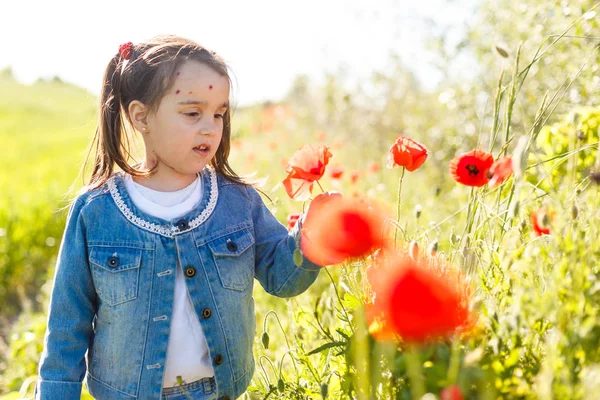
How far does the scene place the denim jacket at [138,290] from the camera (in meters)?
1.60

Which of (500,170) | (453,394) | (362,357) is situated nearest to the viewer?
(453,394)

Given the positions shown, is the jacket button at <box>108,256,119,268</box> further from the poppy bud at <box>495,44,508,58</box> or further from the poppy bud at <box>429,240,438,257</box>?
the poppy bud at <box>495,44,508,58</box>

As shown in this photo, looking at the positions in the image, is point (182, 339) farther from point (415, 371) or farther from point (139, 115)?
point (415, 371)

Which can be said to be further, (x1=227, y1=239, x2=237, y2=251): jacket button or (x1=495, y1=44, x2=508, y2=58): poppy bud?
(x1=227, y1=239, x2=237, y2=251): jacket button

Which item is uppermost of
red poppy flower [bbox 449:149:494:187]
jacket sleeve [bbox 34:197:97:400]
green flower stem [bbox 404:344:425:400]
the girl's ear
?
the girl's ear

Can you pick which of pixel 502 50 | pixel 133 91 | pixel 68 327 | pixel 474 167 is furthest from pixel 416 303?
pixel 133 91

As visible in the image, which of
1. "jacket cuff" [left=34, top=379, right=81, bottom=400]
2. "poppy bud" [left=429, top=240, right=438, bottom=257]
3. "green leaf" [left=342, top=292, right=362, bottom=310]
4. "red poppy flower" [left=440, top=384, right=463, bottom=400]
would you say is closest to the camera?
"red poppy flower" [left=440, top=384, right=463, bottom=400]

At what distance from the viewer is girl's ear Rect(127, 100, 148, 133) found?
172 cm

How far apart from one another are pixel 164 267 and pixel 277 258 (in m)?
0.31

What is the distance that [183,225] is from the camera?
1.67 metres

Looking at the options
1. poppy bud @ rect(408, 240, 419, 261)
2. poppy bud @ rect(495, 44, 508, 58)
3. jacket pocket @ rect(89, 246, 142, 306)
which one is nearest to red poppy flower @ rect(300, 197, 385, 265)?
poppy bud @ rect(408, 240, 419, 261)

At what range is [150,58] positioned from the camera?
5.61 ft

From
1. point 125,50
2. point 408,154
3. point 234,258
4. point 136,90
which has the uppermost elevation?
point 125,50

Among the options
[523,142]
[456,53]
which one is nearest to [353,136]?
[456,53]
